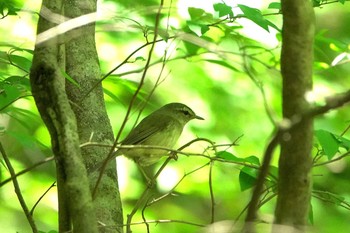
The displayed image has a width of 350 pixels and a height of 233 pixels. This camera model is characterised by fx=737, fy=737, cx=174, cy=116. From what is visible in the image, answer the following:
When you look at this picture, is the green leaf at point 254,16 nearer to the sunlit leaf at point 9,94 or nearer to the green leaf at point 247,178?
the green leaf at point 247,178

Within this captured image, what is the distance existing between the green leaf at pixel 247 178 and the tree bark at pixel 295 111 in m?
0.64

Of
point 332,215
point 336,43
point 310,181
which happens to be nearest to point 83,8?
point 336,43

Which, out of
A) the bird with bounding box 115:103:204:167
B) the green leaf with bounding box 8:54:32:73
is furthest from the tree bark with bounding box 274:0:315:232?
the bird with bounding box 115:103:204:167

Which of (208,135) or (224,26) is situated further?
(208,135)

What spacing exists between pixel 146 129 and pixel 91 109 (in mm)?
1890

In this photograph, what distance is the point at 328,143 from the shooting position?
2.59 meters

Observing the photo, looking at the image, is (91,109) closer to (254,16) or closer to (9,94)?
(9,94)

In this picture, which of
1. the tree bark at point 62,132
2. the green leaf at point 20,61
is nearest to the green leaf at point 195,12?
the green leaf at point 20,61

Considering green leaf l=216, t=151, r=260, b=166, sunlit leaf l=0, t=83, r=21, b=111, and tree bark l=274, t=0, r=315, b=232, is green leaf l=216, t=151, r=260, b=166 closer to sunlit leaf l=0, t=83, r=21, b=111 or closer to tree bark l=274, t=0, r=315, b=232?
tree bark l=274, t=0, r=315, b=232

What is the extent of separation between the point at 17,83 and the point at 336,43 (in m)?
1.60

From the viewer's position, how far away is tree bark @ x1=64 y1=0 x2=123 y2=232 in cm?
297

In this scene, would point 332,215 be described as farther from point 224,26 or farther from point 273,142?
point 273,142

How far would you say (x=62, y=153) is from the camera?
2242 mm

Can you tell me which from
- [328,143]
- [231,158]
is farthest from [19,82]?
[328,143]
